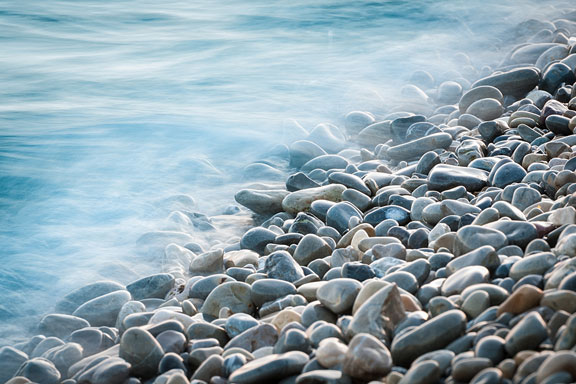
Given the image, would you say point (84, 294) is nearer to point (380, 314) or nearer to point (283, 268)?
point (283, 268)

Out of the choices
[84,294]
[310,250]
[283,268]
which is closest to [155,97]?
[84,294]

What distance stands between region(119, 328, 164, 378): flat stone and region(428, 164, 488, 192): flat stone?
1820 mm

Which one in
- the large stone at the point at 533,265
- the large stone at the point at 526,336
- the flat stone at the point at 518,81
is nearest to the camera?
the large stone at the point at 526,336

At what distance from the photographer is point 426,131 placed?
172 inches

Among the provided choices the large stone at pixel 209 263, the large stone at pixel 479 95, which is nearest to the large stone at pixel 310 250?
the large stone at pixel 209 263

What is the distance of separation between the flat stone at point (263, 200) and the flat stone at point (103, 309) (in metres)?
1.28

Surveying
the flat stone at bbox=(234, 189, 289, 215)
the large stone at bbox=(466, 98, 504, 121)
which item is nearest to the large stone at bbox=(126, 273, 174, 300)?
the flat stone at bbox=(234, 189, 289, 215)

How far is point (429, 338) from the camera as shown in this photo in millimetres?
1618

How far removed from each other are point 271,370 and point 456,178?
6.00 ft

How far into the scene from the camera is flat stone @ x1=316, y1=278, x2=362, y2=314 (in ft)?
6.59

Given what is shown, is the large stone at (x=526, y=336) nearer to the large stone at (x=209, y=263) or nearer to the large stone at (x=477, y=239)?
the large stone at (x=477, y=239)

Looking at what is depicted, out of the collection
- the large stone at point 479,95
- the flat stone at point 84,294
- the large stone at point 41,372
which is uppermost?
the large stone at point 479,95

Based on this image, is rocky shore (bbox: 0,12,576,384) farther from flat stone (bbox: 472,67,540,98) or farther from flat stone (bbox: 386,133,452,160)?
flat stone (bbox: 472,67,540,98)

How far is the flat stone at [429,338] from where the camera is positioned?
1617 mm
